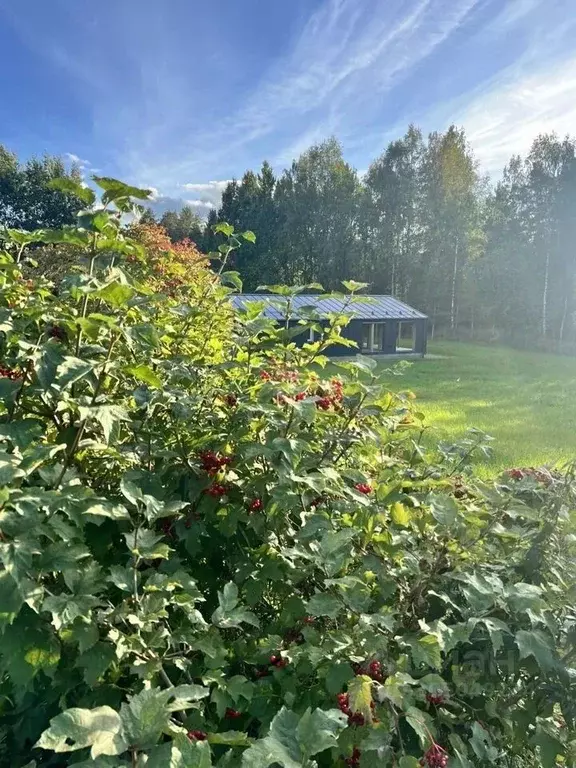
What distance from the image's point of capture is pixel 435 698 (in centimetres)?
131

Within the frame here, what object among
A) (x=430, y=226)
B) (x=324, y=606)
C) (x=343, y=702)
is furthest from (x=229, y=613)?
(x=430, y=226)

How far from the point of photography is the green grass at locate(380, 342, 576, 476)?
21.0ft

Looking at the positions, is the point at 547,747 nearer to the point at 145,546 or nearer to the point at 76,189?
the point at 145,546

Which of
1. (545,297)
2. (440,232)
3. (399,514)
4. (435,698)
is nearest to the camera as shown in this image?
(435,698)

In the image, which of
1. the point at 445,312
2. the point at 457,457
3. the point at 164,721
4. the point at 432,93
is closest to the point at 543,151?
the point at 445,312

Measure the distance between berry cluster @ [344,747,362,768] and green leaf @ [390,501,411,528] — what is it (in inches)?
20.9

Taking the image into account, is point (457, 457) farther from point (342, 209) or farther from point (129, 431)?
point (342, 209)

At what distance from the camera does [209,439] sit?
162 centimetres

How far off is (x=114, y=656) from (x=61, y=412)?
697 mm

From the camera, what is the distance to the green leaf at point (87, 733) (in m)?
0.80

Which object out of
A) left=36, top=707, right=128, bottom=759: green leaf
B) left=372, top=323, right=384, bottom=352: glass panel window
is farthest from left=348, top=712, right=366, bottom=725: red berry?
left=372, top=323, right=384, bottom=352: glass panel window

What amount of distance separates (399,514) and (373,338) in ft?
62.6

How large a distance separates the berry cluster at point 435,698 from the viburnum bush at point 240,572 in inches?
0.6

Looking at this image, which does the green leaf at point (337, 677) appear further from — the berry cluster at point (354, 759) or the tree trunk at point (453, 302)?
the tree trunk at point (453, 302)
